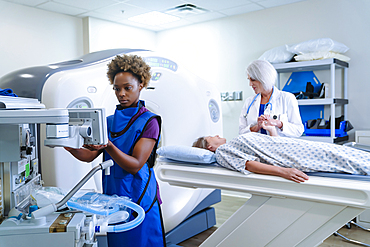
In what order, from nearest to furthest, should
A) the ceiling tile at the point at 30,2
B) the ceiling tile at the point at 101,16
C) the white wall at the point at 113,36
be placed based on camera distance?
the ceiling tile at the point at 30,2 → the ceiling tile at the point at 101,16 → the white wall at the point at 113,36

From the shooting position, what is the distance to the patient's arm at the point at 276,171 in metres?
1.43

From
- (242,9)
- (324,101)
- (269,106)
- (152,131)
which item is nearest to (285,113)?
(269,106)

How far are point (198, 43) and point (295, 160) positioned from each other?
3180mm

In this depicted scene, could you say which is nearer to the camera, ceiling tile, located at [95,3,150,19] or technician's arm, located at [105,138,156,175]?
technician's arm, located at [105,138,156,175]

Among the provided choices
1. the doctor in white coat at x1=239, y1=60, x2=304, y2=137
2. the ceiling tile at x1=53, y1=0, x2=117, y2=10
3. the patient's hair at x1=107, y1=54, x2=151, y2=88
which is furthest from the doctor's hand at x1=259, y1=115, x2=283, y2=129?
the ceiling tile at x1=53, y1=0, x2=117, y2=10

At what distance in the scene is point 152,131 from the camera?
1.41 metres

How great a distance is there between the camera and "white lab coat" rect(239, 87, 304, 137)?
1.99 metres

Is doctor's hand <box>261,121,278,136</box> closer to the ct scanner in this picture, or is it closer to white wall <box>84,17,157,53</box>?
the ct scanner

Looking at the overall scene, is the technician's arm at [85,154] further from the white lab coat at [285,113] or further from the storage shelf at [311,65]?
the storage shelf at [311,65]

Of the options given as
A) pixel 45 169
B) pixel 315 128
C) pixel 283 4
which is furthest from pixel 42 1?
pixel 315 128

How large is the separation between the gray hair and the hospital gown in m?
0.45

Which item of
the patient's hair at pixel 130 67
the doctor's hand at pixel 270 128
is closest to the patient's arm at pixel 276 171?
the doctor's hand at pixel 270 128

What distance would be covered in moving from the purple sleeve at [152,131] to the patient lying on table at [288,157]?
0.44 meters

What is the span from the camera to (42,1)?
335cm
